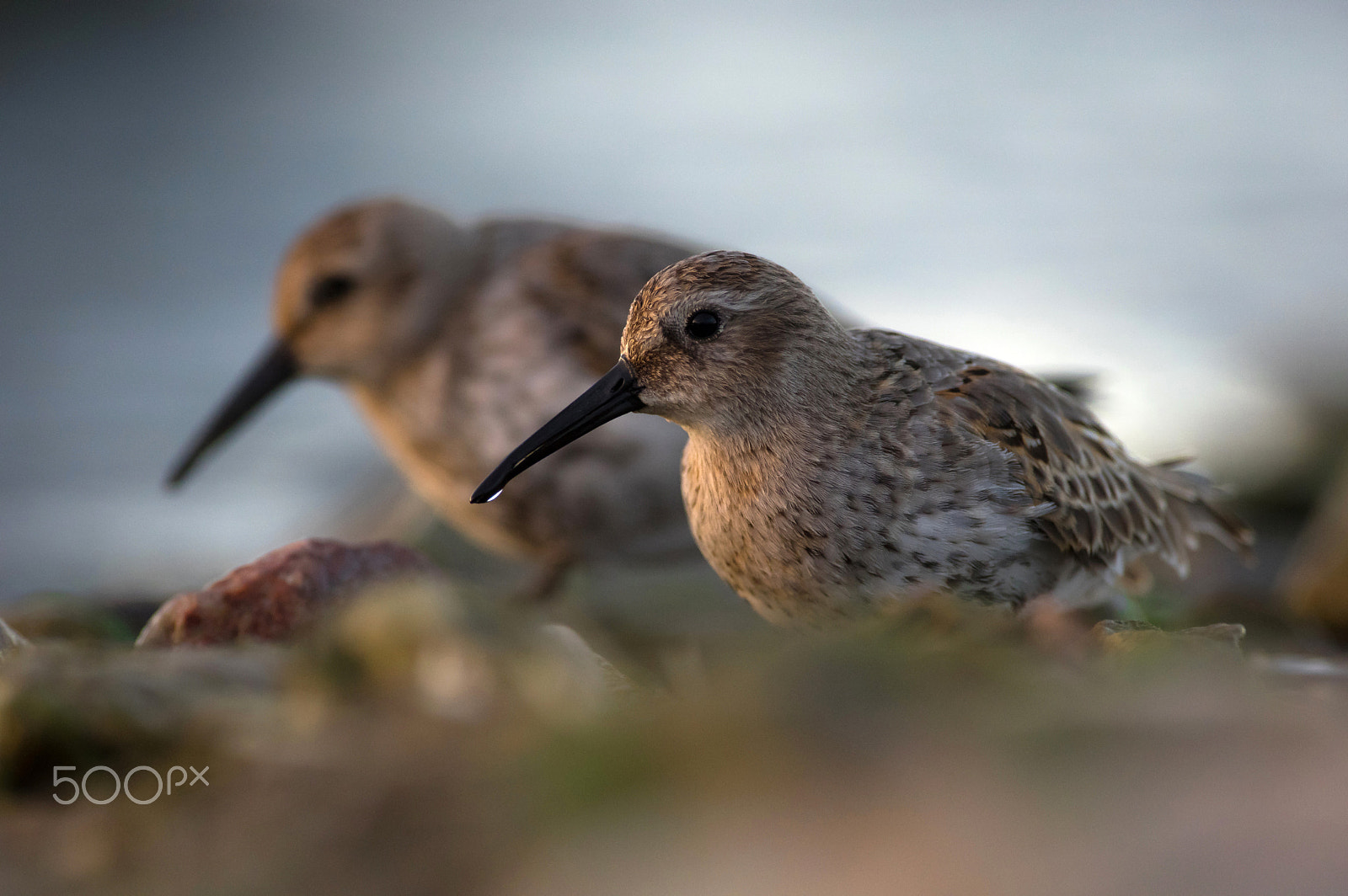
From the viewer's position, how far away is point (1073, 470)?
10.3ft

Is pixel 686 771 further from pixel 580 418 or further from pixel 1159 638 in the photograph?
pixel 580 418

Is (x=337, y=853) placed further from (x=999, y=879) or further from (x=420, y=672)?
(x=999, y=879)

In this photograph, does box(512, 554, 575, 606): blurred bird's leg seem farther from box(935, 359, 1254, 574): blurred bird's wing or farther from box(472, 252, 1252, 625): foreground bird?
box(935, 359, 1254, 574): blurred bird's wing

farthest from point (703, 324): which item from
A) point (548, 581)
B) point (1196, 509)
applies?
point (548, 581)

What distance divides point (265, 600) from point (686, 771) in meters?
1.67

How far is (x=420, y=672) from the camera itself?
2062 mm

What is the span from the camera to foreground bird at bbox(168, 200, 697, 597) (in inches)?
195

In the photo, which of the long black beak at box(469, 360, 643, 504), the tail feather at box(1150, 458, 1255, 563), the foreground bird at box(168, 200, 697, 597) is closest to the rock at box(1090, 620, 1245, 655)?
the long black beak at box(469, 360, 643, 504)

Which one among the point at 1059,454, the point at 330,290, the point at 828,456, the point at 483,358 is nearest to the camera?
the point at 828,456

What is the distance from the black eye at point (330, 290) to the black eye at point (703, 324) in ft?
9.51

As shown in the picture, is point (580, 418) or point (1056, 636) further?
point (580, 418)

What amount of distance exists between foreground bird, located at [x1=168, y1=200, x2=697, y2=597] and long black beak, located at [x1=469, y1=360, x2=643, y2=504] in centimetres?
172

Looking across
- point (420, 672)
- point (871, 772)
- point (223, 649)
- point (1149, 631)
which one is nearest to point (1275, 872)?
point (871, 772)

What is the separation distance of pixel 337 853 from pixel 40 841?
62 centimetres
